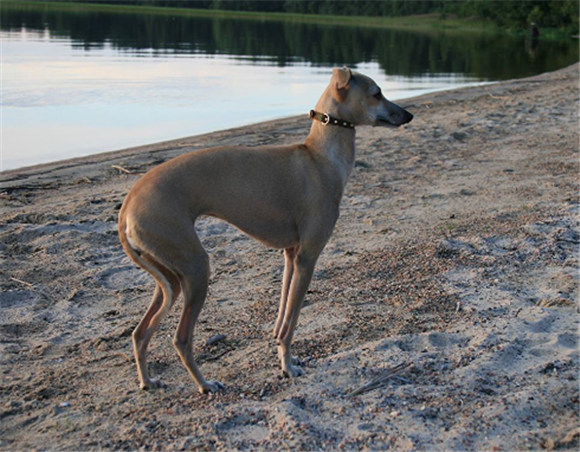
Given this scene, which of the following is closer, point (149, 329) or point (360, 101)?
point (149, 329)

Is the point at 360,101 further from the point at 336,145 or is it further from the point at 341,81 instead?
the point at 336,145

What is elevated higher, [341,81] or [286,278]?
[341,81]

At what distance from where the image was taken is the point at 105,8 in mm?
87062

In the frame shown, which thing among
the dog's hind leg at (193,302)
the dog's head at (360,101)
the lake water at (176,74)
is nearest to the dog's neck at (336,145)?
the dog's head at (360,101)

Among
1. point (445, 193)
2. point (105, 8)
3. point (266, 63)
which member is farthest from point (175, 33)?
point (445, 193)

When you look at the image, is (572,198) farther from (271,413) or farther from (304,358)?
(271,413)

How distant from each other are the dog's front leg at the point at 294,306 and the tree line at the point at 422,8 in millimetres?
69583

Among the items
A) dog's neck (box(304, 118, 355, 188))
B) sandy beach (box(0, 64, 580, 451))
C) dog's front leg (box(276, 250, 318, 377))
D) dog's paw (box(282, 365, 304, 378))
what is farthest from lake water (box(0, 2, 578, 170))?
dog's paw (box(282, 365, 304, 378))

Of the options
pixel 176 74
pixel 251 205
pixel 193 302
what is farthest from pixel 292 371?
pixel 176 74

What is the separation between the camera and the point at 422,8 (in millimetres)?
92250

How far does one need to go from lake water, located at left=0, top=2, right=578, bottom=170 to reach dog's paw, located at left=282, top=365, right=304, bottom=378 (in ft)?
31.6

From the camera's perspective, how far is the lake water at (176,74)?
16641 millimetres

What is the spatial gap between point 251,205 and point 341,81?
3.57ft

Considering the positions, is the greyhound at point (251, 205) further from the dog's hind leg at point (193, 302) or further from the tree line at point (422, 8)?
the tree line at point (422, 8)
